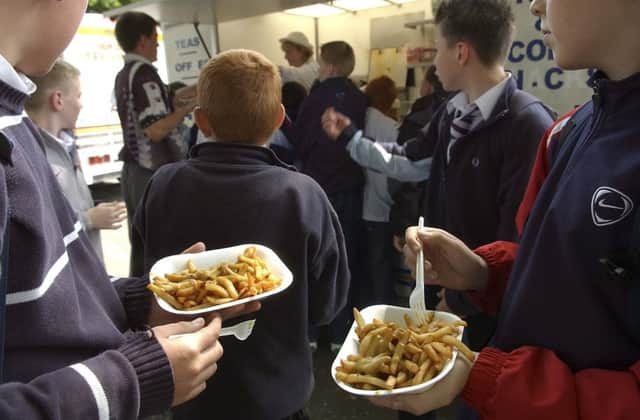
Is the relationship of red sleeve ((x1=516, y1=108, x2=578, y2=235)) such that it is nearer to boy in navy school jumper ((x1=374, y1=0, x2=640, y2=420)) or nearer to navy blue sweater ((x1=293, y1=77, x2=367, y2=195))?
boy in navy school jumper ((x1=374, y1=0, x2=640, y2=420))

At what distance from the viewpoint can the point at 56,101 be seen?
2971mm

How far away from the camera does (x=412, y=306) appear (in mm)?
1446

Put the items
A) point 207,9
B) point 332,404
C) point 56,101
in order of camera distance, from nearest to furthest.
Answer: point 56,101
point 332,404
point 207,9

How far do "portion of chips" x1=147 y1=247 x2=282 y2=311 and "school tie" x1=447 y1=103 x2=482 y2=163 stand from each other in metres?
1.49

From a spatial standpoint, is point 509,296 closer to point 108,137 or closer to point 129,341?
point 129,341

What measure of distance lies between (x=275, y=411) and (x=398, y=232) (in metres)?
2.45

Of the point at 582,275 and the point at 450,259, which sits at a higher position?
the point at 582,275

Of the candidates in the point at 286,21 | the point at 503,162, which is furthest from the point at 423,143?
the point at 286,21

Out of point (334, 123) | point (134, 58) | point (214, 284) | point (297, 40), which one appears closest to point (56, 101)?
point (134, 58)

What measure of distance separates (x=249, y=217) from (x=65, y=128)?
6.72 feet

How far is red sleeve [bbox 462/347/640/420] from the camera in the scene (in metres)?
0.93

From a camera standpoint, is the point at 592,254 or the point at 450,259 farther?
the point at 450,259

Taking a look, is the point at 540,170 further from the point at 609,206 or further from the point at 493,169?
the point at 493,169

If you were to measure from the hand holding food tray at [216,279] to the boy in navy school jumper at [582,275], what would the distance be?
548 mm
